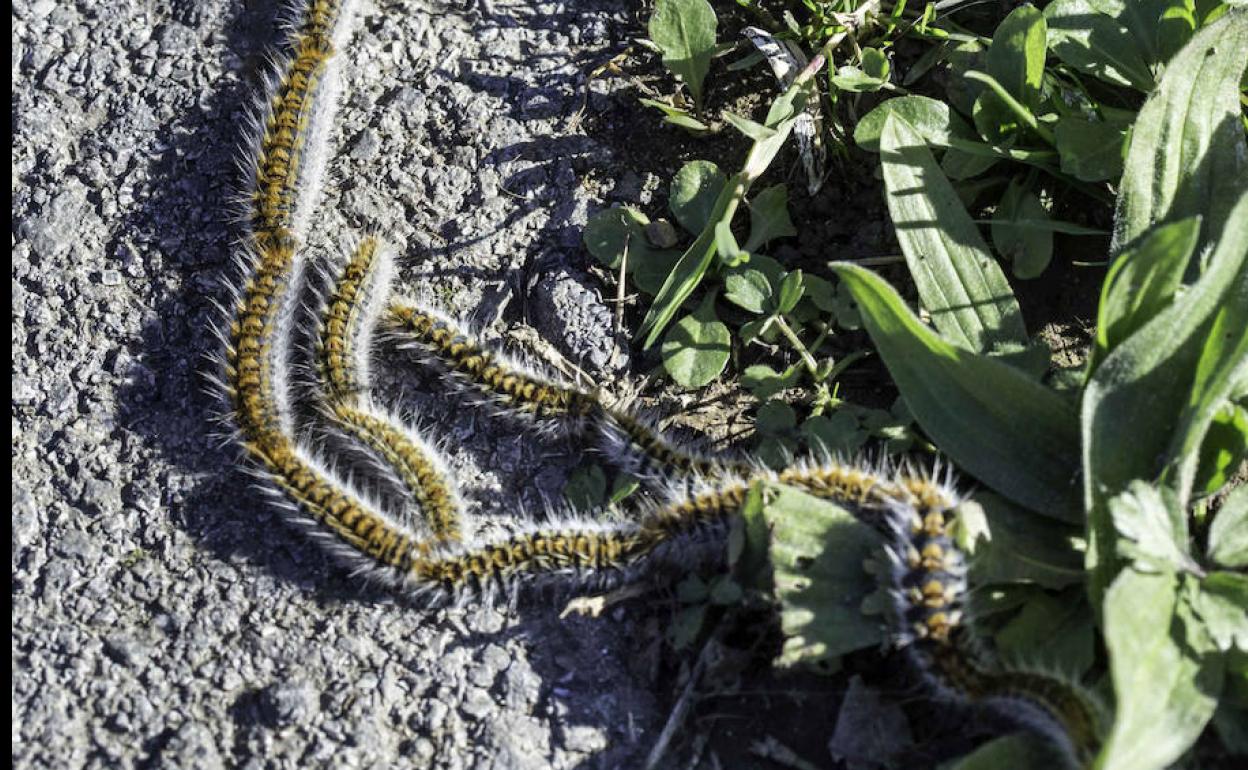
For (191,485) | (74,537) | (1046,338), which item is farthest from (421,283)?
(1046,338)

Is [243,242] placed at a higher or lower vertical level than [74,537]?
higher

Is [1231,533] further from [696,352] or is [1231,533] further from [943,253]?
[696,352]

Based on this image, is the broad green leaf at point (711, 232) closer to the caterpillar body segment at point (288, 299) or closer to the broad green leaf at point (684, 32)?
the broad green leaf at point (684, 32)

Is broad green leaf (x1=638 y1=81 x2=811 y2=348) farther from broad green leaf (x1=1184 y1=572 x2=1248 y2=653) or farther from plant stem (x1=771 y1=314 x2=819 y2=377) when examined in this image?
broad green leaf (x1=1184 y1=572 x2=1248 y2=653)

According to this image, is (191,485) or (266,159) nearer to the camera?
A: (191,485)

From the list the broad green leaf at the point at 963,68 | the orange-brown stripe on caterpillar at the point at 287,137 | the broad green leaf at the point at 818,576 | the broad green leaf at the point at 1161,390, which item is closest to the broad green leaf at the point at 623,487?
the broad green leaf at the point at 818,576

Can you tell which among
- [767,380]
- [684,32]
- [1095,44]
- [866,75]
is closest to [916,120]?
[866,75]

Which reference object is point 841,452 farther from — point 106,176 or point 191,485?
point 106,176

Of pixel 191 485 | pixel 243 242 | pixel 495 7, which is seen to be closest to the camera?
pixel 191 485
